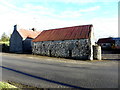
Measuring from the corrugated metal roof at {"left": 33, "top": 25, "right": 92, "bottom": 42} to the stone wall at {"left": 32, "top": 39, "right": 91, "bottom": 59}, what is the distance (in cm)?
105

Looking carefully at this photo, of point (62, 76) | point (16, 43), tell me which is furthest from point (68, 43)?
point (16, 43)

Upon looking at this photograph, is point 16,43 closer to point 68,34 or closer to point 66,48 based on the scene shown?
point 68,34

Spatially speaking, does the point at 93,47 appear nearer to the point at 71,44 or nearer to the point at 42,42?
the point at 71,44

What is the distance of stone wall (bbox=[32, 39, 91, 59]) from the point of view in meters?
26.7

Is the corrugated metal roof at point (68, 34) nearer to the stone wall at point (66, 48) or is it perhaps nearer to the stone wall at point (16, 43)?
the stone wall at point (66, 48)

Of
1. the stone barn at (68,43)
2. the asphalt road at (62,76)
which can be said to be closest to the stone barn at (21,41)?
the stone barn at (68,43)

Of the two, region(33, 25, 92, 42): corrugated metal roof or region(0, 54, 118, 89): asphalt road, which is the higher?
region(33, 25, 92, 42): corrugated metal roof

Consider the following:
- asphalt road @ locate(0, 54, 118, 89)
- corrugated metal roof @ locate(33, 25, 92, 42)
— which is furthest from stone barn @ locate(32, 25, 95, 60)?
asphalt road @ locate(0, 54, 118, 89)

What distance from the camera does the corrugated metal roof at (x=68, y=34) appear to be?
28.2 metres

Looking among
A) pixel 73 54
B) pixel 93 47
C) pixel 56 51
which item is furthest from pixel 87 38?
pixel 56 51

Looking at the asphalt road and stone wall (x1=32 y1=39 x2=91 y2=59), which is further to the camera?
stone wall (x1=32 y1=39 x2=91 y2=59)

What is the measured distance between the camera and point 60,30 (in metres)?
34.6

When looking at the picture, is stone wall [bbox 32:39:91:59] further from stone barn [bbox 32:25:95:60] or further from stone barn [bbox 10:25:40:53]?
stone barn [bbox 10:25:40:53]

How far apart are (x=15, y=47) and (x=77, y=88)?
38214 millimetres
